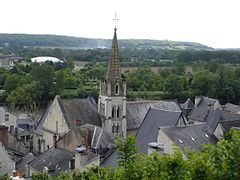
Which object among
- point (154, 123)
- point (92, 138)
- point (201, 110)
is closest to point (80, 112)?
point (92, 138)

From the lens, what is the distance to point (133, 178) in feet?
48.5

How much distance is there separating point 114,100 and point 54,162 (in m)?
14.1

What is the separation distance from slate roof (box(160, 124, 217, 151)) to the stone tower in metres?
12.4

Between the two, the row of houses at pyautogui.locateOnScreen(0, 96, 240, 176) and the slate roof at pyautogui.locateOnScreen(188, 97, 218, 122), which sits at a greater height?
the row of houses at pyautogui.locateOnScreen(0, 96, 240, 176)

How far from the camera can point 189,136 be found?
32125 millimetres

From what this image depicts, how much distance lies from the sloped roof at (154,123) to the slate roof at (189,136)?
284 cm

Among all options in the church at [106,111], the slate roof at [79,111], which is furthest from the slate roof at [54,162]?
the church at [106,111]

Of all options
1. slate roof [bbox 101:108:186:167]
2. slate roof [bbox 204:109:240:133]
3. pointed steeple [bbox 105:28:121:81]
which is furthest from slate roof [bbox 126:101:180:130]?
slate roof [bbox 101:108:186:167]

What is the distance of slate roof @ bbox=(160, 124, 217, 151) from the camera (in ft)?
101

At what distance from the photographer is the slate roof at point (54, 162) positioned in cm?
3122

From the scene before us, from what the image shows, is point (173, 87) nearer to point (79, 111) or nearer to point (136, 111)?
point (136, 111)

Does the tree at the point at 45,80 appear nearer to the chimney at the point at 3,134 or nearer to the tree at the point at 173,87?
the tree at the point at 173,87

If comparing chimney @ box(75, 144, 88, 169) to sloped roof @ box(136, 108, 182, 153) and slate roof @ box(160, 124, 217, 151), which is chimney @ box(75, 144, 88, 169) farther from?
sloped roof @ box(136, 108, 182, 153)

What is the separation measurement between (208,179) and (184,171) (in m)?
0.74
